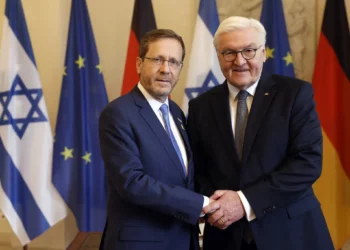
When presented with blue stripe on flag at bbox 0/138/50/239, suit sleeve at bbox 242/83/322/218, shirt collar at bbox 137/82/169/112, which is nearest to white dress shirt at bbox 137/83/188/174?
shirt collar at bbox 137/82/169/112

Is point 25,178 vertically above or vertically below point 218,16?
below

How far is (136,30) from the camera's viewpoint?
2.91 meters

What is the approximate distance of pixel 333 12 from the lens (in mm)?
2707

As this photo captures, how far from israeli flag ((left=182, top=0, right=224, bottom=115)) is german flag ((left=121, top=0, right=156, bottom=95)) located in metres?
0.36

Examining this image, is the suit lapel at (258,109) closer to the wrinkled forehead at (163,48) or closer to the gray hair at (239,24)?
the gray hair at (239,24)

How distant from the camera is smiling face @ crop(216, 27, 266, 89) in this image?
1615 millimetres

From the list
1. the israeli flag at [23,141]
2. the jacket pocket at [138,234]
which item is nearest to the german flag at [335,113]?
the jacket pocket at [138,234]

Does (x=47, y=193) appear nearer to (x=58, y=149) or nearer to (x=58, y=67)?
(x=58, y=149)

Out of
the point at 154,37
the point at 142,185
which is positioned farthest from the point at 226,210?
the point at 154,37

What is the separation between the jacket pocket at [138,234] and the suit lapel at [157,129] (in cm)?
26

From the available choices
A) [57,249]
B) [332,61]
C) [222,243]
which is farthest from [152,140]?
[57,249]

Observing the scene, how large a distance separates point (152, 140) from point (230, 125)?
1.19 ft

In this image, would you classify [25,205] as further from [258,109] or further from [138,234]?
[258,109]

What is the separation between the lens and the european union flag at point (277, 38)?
2.80 meters
